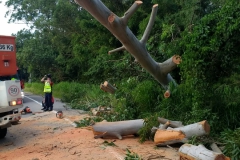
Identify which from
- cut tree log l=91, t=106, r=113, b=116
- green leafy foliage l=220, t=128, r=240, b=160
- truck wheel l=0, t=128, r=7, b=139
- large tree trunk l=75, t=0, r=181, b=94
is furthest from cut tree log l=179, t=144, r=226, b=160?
truck wheel l=0, t=128, r=7, b=139

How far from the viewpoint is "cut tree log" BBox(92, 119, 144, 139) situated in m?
7.74

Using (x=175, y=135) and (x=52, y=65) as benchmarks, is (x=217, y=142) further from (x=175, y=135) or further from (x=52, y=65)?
(x=52, y=65)

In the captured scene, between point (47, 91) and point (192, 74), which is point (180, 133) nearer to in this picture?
point (192, 74)

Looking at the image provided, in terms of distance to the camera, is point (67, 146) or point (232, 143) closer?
point (232, 143)

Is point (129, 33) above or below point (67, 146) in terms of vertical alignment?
above

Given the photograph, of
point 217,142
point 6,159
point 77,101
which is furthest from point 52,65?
point 217,142

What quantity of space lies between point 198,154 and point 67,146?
3350 mm

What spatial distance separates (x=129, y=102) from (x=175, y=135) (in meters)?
3.36

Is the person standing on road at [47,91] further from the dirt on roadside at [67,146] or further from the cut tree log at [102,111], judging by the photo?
the dirt on roadside at [67,146]

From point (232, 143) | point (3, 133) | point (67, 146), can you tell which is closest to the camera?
point (232, 143)

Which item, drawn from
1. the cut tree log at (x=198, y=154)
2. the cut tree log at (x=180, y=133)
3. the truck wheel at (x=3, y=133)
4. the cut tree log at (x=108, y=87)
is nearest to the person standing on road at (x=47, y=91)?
the cut tree log at (x=108, y=87)

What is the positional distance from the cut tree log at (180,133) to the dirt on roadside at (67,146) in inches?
7.7

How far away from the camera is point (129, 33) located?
7.31m

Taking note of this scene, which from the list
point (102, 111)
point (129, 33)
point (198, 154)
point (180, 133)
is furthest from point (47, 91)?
point (198, 154)
